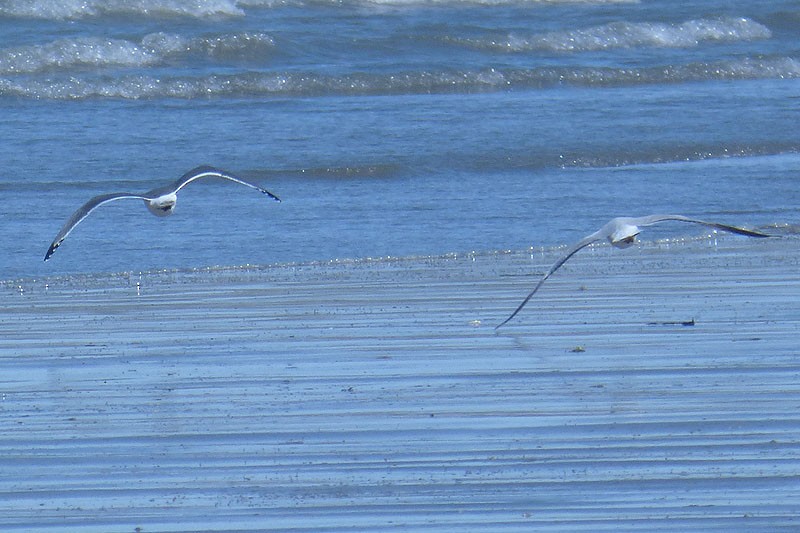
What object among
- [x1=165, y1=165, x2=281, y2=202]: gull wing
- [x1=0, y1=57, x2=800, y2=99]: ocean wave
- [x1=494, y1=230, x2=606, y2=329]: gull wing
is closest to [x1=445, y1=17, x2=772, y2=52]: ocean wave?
[x1=0, y1=57, x2=800, y2=99]: ocean wave

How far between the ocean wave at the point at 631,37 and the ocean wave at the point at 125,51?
266 centimetres

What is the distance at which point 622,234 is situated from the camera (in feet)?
25.8

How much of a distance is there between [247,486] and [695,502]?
1.40 m

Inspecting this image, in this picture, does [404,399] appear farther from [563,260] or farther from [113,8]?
[113,8]

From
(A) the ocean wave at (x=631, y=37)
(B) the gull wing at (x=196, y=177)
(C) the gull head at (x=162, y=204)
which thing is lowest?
(A) the ocean wave at (x=631, y=37)

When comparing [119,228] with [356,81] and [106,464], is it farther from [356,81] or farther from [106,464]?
[356,81]

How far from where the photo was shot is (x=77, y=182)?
11.2m

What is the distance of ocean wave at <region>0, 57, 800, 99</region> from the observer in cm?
1498

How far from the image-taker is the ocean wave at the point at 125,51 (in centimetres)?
1619

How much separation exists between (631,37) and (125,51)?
684cm

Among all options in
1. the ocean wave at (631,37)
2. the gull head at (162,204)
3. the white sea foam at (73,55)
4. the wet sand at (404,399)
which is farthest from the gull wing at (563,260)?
the ocean wave at (631,37)

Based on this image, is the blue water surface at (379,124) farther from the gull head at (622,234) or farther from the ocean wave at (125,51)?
the gull head at (622,234)

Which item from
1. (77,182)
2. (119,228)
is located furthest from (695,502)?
(77,182)

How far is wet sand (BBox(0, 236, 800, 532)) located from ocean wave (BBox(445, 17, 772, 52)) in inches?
411
